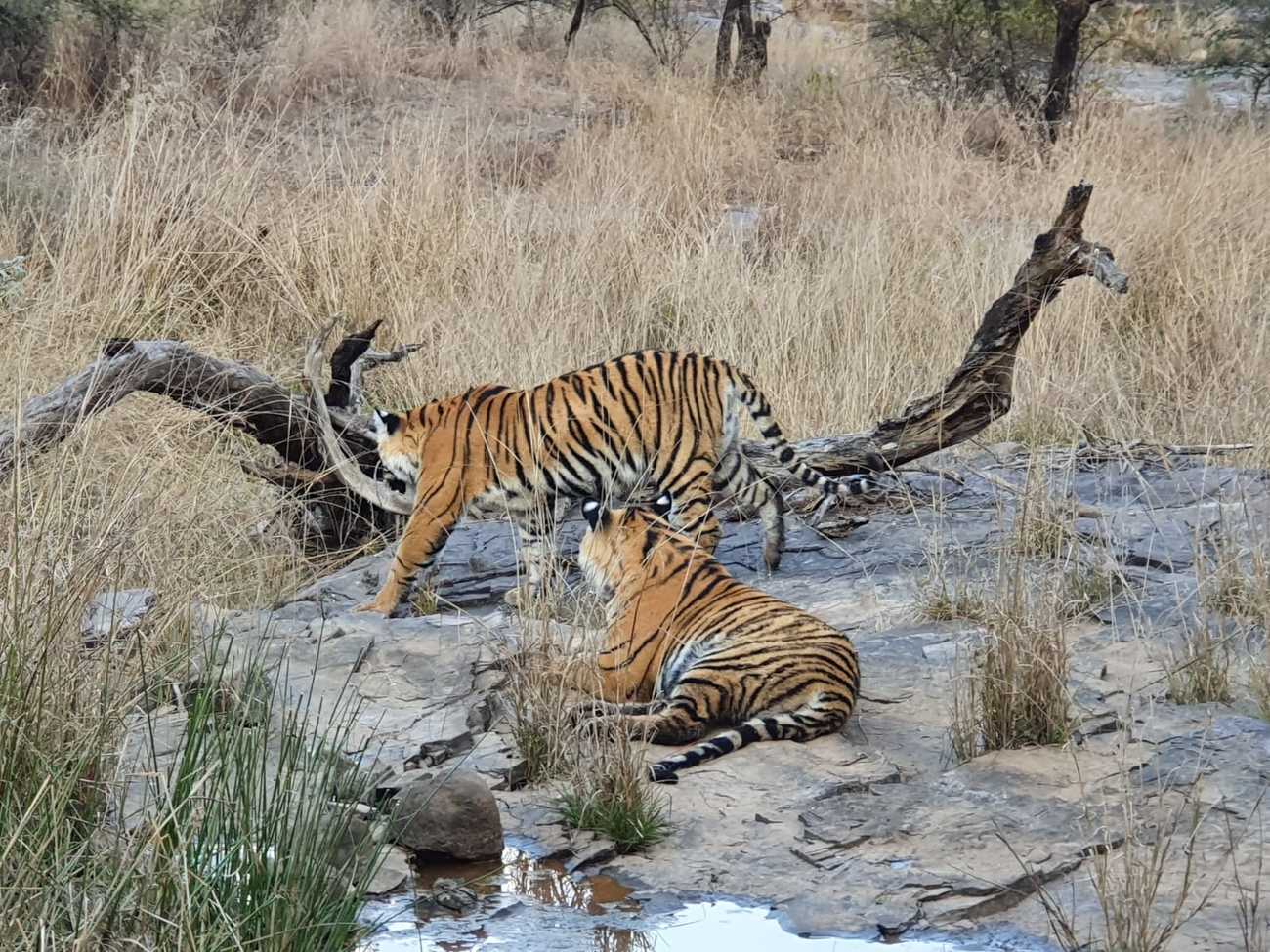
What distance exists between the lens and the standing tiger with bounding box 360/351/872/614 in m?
6.50

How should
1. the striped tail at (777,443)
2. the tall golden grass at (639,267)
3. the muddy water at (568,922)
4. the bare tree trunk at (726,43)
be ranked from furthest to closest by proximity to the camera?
the bare tree trunk at (726,43), the tall golden grass at (639,267), the striped tail at (777,443), the muddy water at (568,922)

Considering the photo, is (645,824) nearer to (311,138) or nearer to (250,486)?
(250,486)

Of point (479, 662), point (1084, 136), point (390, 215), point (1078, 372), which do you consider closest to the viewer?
point (479, 662)

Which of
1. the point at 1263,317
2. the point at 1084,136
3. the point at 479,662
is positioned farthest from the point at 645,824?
the point at 1084,136

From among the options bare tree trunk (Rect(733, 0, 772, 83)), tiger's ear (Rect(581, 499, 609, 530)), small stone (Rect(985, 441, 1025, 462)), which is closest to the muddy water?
tiger's ear (Rect(581, 499, 609, 530))

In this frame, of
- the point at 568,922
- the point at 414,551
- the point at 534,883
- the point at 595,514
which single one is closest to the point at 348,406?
the point at 414,551

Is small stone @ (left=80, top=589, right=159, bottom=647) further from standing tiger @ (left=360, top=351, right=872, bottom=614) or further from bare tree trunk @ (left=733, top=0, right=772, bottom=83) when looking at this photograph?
bare tree trunk @ (left=733, top=0, right=772, bottom=83)

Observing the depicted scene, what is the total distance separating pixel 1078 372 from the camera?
332 inches

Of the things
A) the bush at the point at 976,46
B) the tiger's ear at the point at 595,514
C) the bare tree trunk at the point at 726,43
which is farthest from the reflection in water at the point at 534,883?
the bare tree trunk at the point at 726,43

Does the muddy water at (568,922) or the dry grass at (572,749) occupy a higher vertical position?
the dry grass at (572,749)

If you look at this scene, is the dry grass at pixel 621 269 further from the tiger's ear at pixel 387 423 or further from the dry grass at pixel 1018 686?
the dry grass at pixel 1018 686

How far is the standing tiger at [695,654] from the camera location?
15.1 ft

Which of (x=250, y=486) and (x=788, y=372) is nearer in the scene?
(x=250, y=486)

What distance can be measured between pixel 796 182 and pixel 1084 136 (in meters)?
2.19
